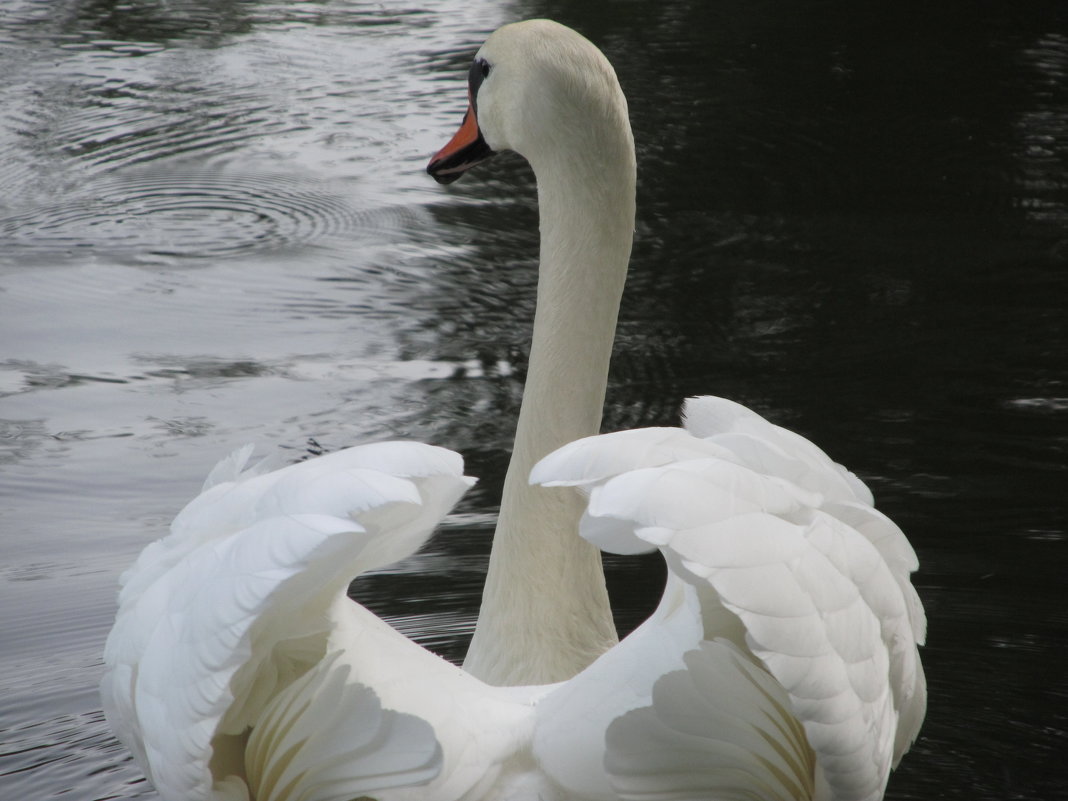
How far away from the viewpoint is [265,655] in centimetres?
191

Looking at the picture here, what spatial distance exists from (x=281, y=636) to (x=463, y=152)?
1.29 metres

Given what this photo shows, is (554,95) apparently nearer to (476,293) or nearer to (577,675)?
(577,675)

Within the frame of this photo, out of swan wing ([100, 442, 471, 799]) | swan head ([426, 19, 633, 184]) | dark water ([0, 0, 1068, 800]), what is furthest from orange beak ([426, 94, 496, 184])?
dark water ([0, 0, 1068, 800])

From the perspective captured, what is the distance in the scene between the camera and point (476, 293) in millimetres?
5750

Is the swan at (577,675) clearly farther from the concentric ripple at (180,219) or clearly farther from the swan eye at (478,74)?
the concentric ripple at (180,219)

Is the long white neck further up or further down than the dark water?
further up

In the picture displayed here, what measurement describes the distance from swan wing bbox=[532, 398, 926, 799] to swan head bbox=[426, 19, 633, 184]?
0.66m

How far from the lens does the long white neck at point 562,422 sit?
8.33 feet

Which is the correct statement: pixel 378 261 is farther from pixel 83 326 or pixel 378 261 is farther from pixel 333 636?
pixel 333 636

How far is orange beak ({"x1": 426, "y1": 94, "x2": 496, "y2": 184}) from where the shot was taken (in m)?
2.86

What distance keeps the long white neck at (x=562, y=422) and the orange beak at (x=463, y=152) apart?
0.28 meters

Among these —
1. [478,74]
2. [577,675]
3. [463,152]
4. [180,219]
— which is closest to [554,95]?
[478,74]

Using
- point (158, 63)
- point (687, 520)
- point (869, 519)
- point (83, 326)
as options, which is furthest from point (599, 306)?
point (158, 63)

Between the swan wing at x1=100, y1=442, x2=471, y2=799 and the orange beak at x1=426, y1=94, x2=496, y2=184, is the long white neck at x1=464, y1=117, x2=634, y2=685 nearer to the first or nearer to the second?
the orange beak at x1=426, y1=94, x2=496, y2=184
